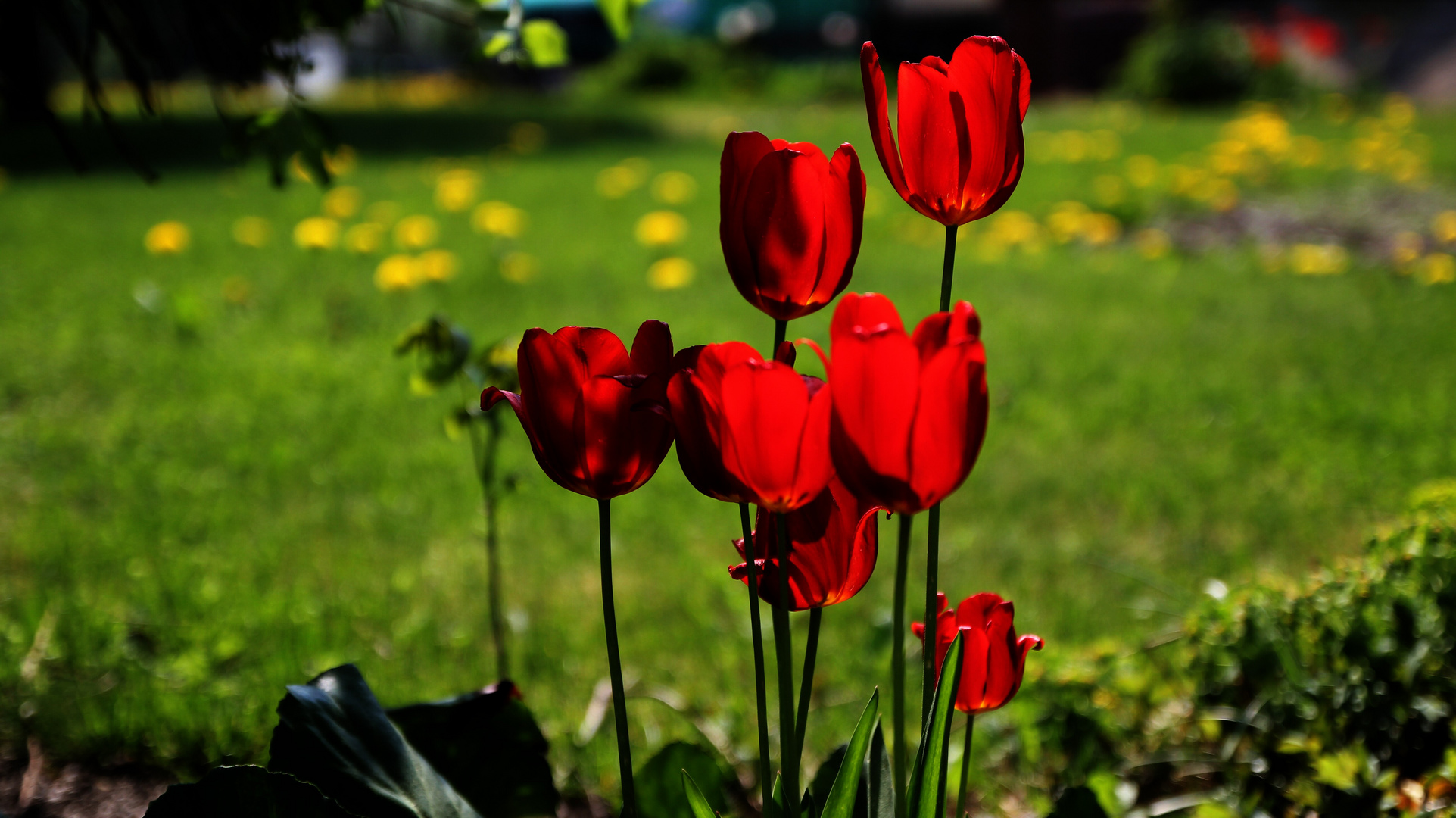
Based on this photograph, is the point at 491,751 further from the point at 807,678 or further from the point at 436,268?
the point at 436,268

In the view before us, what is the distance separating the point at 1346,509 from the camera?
2.61 metres

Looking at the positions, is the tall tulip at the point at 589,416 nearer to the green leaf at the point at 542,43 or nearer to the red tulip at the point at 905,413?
the red tulip at the point at 905,413

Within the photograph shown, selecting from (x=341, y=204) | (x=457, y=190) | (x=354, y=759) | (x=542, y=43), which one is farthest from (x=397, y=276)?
(x=354, y=759)

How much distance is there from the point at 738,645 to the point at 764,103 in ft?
Result: 41.4

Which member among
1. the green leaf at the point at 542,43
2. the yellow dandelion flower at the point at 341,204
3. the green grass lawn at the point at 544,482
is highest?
the yellow dandelion flower at the point at 341,204

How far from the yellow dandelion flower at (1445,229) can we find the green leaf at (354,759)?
5.14 metres

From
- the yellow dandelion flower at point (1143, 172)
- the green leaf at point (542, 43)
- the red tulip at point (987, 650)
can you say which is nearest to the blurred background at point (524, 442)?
the green leaf at point (542, 43)

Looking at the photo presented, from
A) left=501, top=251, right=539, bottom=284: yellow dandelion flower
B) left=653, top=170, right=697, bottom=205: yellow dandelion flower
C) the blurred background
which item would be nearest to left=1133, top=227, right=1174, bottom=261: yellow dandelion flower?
the blurred background

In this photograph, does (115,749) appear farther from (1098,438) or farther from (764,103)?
(764,103)

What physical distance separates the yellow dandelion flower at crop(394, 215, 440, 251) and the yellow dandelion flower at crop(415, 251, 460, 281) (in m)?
0.12

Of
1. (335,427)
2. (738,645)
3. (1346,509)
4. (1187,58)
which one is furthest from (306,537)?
(1187,58)

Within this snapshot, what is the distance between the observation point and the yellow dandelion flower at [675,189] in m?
6.82

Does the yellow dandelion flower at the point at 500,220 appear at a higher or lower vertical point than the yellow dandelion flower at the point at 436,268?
higher

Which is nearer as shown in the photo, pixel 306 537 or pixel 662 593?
pixel 662 593
